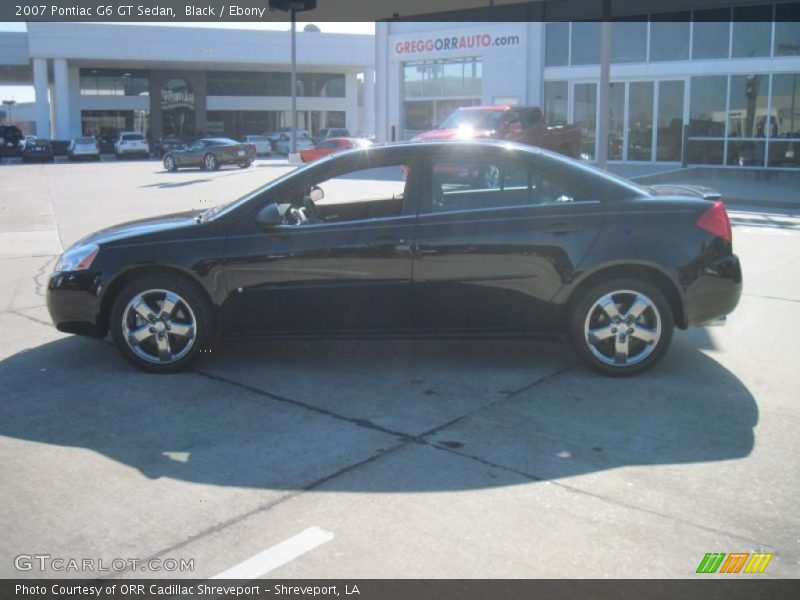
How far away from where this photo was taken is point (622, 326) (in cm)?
570

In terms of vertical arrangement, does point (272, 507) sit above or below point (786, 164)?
below

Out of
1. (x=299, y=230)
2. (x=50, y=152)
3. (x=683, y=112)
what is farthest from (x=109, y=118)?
(x=299, y=230)

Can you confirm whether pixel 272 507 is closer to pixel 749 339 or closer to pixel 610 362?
pixel 610 362

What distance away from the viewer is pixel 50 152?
4878 cm

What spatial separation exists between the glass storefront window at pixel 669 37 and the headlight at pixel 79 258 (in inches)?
986

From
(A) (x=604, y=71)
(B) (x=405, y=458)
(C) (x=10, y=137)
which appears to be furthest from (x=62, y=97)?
(B) (x=405, y=458)

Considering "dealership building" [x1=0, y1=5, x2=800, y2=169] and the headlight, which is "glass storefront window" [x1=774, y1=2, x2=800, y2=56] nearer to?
"dealership building" [x1=0, y1=5, x2=800, y2=169]

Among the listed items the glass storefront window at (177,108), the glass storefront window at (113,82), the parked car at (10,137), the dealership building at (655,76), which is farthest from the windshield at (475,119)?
the glass storefront window at (113,82)

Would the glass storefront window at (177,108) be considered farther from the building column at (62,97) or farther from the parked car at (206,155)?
the parked car at (206,155)

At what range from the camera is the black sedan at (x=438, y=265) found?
569 cm

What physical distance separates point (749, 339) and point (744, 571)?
3844 millimetres

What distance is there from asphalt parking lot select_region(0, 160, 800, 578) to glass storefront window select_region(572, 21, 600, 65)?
2440 cm

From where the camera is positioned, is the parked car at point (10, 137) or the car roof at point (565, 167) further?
the parked car at point (10, 137)

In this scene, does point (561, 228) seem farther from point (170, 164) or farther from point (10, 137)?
point (10, 137)
